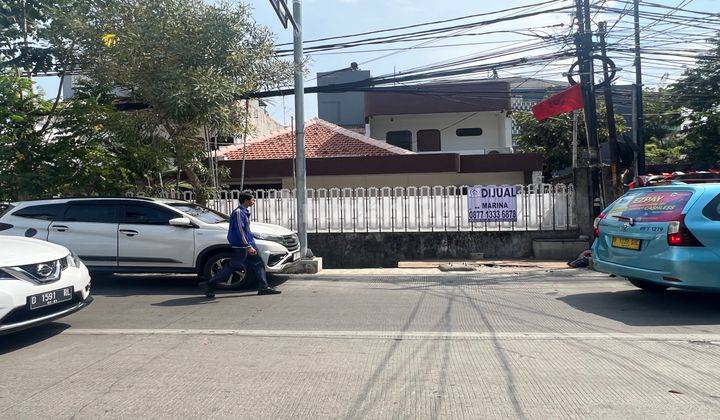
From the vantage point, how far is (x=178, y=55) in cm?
1083

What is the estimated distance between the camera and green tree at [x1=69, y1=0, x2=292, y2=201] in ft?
34.9

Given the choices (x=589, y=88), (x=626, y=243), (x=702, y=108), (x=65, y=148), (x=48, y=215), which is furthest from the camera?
(x=702, y=108)

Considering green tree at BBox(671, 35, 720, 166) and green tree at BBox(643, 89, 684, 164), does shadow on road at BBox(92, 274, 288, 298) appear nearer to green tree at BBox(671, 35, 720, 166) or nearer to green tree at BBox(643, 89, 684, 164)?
green tree at BBox(671, 35, 720, 166)

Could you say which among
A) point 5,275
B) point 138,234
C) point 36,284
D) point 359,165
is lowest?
point 36,284

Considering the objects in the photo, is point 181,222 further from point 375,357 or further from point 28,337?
point 375,357

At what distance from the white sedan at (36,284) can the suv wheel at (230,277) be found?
2715mm

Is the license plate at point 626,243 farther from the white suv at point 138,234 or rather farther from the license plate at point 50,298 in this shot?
the license plate at point 50,298

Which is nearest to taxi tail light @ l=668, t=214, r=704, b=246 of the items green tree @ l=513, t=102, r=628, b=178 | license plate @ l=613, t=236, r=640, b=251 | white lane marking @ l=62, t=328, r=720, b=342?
license plate @ l=613, t=236, r=640, b=251

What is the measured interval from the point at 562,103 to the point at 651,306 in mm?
6916

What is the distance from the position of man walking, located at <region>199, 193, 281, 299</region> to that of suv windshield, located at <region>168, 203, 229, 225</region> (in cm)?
122

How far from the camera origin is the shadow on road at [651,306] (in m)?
7.13

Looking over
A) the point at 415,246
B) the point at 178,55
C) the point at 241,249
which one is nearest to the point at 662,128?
the point at 415,246

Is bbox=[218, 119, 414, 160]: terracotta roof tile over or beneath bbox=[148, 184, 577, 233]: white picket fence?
over

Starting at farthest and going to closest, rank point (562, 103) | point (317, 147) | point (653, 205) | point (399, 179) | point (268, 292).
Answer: point (317, 147), point (399, 179), point (562, 103), point (268, 292), point (653, 205)
